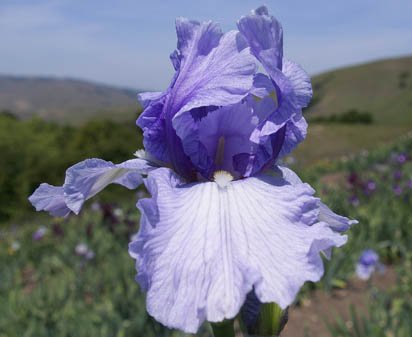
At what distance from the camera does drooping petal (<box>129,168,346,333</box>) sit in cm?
64

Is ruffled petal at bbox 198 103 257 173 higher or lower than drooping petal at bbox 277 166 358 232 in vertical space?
higher

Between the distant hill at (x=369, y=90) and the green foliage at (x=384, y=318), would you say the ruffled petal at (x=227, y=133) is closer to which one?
the green foliage at (x=384, y=318)

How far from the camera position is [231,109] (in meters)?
0.91

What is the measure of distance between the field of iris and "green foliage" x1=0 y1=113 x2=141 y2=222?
9142 millimetres

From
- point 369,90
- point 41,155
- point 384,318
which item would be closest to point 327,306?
point 384,318

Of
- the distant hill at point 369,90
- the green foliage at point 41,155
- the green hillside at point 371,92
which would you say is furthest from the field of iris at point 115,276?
the distant hill at point 369,90

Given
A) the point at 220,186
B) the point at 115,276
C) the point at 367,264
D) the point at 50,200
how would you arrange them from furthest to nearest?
1. the point at 115,276
2. the point at 367,264
3. the point at 50,200
4. the point at 220,186

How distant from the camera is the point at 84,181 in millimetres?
870

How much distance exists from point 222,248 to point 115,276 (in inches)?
123

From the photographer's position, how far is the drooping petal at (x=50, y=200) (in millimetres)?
907

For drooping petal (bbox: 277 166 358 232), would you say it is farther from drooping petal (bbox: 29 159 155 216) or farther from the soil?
the soil

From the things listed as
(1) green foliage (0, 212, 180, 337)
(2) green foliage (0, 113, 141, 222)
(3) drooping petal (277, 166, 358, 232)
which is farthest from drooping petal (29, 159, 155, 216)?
(2) green foliage (0, 113, 141, 222)

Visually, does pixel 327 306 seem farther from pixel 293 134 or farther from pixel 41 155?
pixel 41 155

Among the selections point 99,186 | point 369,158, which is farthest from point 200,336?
point 369,158
